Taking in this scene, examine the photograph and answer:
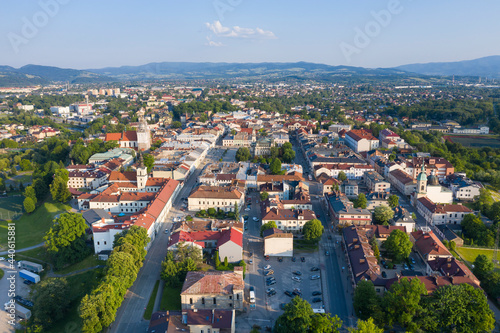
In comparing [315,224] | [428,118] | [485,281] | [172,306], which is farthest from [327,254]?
[428,118]

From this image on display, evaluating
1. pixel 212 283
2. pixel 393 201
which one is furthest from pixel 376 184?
pixel 212 283

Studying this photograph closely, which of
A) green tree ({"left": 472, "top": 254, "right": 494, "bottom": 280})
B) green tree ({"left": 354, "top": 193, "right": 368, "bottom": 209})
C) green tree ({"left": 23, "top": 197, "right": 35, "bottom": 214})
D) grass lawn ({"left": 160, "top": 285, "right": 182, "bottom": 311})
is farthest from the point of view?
green tree ({"left": 23, "top": 197, "right": 35, "bottom": 214})

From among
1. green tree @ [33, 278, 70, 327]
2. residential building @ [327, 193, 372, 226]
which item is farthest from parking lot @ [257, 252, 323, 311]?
green tree @ [33, 278, 70, 327]

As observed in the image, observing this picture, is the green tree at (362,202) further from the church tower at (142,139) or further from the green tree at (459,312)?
the church tower at (142,139)

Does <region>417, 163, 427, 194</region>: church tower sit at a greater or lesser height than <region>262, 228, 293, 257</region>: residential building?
greater

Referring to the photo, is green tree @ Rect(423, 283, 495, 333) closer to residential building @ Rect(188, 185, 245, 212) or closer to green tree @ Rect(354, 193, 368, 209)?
green tree @ Rect(354, 193, 368, 209)

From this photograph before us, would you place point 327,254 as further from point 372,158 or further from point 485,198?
point 372,158

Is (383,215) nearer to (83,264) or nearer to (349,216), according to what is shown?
(349,216)
